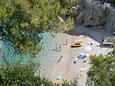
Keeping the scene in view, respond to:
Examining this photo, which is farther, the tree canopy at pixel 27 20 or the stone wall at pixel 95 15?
the stone wall at pixel 95 15

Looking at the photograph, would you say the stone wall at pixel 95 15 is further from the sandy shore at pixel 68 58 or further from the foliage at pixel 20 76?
the foliage at pixel 20 76

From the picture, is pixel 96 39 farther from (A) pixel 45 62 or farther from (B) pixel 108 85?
(B) pixel 108 85

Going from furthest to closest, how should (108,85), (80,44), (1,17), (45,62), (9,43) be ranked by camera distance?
(80,44), (45,62), (9,43), (1,17), (108,85)

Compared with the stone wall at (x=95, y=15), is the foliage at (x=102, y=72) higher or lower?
higher

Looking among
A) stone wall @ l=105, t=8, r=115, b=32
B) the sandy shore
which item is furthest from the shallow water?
stone wall @ l=105, t=8, r=115, b=32

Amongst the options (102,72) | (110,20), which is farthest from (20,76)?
(110,20)

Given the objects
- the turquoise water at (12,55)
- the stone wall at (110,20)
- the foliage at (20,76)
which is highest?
the foliage at (20,76)

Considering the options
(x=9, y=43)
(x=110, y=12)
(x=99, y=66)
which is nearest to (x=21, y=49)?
(x=9, y=43)

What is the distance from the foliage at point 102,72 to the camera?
18330 millimetres

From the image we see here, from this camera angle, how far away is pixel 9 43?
1030 inches

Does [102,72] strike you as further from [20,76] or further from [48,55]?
[48,55]

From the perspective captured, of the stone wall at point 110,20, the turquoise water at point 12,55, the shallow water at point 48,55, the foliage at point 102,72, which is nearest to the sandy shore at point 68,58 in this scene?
the shallow water at point 48,55

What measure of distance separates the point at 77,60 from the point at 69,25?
18069mm

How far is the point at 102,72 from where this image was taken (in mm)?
18500
